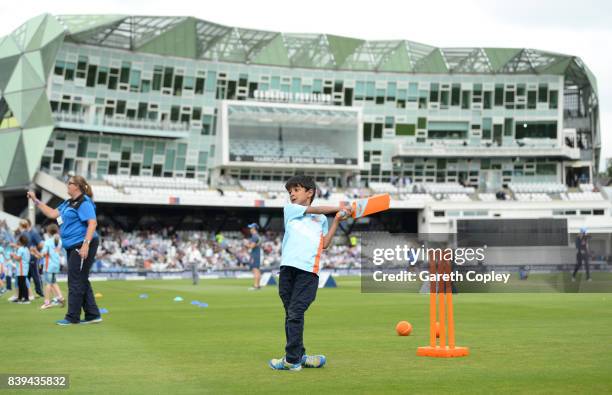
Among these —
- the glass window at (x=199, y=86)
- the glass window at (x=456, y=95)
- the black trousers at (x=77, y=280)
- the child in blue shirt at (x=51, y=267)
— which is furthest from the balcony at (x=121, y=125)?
the black trousers at (x=77, y=280)

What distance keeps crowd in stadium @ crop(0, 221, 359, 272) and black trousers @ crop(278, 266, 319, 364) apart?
4306 centimetres

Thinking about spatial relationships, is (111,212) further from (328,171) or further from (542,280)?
(542,280)

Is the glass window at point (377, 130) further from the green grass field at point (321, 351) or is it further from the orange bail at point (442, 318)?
the orange bail at point (442, 318)

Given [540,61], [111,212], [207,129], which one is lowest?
[111,212]

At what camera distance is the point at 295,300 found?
30.4ft

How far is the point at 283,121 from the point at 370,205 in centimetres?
6567

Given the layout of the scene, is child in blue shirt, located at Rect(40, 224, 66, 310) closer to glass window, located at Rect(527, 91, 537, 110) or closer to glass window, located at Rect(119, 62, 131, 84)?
glass window, located at Rect(119, 62, 131, 84)

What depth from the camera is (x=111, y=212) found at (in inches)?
2687

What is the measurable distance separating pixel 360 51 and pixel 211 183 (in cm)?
1726

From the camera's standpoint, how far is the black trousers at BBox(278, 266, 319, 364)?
9.04m

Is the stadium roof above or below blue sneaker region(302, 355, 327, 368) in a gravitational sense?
above

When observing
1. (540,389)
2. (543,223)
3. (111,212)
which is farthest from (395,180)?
(540,389)

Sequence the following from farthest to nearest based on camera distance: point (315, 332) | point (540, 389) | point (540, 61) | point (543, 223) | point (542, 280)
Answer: point (540, 61)
point (543, 223)
point (315, 332)
point (542, 280)
point (540, 389)

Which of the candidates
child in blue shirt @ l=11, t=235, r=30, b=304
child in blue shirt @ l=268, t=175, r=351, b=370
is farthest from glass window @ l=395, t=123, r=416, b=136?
child in blue shirt @ l=268, t=175, r=351, b=370
